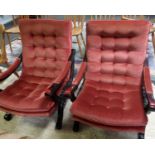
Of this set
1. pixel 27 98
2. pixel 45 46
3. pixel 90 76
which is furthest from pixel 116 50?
pixel 27 98

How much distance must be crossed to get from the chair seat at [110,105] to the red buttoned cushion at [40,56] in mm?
348

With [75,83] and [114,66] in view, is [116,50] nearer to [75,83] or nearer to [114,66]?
[114,66]

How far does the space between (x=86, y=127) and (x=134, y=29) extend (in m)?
0.98

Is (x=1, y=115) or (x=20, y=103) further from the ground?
(x=20, y=103)

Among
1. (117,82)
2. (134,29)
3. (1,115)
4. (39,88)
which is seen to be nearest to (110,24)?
(134,29)

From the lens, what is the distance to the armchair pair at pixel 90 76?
1.48 m

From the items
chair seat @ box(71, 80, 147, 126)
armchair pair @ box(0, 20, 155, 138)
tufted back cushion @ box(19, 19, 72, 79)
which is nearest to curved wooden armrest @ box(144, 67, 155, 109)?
armchair pair @ box(0, 20, 155, 138)

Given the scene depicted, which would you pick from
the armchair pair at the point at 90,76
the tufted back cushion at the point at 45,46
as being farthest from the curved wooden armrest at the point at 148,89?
the tufted back cushion at the point at 45,46

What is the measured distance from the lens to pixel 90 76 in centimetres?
193

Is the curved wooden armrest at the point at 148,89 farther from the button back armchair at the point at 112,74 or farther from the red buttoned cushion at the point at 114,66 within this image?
the red buttoned cushion at the point at 114,66

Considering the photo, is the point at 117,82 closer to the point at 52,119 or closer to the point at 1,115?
the point at 52,119

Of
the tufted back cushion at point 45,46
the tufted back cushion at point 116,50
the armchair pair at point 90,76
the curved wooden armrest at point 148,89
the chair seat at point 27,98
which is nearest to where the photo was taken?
the curved wooden armrest at point 148,89

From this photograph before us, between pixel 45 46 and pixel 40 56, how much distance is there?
0.12 m
